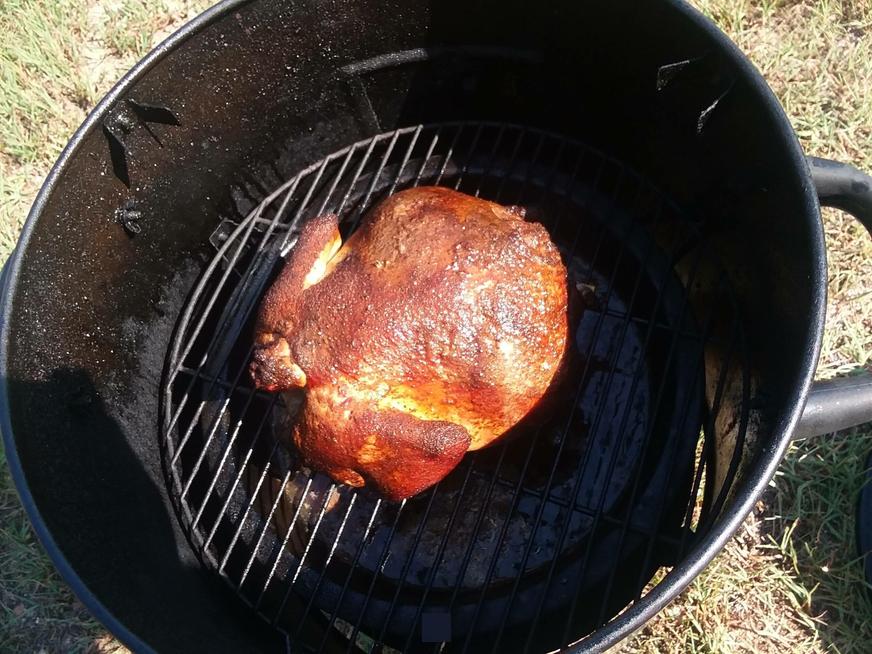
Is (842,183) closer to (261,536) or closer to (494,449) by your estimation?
(494,449)

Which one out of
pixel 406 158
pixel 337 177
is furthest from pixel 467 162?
pixel 337 177

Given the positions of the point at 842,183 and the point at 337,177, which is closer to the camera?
the point at 842,183

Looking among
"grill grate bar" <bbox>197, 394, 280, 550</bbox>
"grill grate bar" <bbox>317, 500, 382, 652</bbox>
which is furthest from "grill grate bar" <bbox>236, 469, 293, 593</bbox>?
"grill grate bar" <bbox>317, 500, 382, 652</bbox>

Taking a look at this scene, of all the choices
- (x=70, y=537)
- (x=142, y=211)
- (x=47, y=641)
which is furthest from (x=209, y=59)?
(x=47, y=641)

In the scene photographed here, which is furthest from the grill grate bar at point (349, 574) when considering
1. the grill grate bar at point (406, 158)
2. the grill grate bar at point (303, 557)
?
the grill grate bar at point (406, 158)

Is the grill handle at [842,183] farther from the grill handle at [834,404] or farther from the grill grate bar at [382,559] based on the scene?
the grill grate bar at [382,559]
